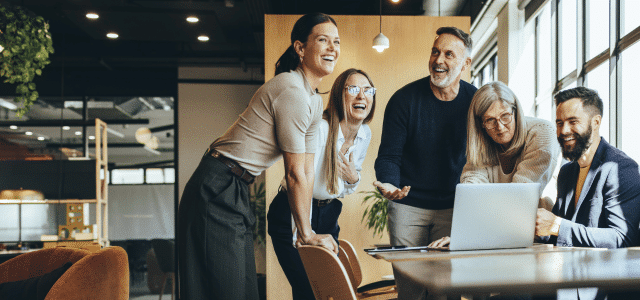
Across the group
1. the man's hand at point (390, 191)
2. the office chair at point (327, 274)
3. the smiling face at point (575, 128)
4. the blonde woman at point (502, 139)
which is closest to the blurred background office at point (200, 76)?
the smiling face at point (575, 128)

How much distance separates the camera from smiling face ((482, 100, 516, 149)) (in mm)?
2387

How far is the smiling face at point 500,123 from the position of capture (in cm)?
239

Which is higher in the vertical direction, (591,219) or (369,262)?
(591,219)

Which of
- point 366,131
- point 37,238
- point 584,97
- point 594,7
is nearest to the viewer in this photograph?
point 584,97

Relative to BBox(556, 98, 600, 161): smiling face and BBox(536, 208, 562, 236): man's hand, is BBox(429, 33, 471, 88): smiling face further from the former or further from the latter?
BBox(536, 208, 562, 236): man's hand

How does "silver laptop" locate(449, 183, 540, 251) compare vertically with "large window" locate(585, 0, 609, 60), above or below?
below

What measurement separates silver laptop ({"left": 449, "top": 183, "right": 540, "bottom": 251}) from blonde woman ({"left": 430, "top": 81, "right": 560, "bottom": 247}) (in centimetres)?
40

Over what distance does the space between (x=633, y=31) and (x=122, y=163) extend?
8.04m

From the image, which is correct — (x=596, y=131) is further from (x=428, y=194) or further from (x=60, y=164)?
(x=60, y=164)

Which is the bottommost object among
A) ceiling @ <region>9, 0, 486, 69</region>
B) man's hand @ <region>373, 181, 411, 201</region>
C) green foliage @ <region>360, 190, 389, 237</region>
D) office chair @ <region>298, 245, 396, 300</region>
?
green foliage @ <region>360, 190, 389, 237</region>

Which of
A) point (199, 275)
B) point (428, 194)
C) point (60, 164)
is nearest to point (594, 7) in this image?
point (428, 194)

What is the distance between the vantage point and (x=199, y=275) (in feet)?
6.32

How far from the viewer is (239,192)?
196cm

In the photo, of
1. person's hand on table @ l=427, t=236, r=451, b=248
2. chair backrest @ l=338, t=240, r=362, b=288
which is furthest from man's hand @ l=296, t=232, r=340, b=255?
chair backrest @ l=338, t=240, r=362, b=288
